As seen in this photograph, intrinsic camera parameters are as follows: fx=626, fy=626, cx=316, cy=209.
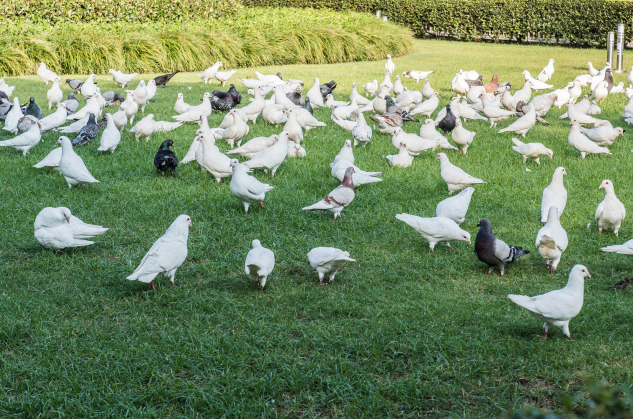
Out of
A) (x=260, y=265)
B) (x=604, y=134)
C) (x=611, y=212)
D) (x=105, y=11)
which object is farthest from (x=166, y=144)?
(x=105, y=11)

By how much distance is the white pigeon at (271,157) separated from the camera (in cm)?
860

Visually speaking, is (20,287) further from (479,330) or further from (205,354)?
(479,330)

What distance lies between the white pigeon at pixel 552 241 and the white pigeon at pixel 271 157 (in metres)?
3.97

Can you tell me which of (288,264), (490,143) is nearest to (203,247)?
(288,264)

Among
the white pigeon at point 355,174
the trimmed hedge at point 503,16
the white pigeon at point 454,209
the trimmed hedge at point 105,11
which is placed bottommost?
the trimmed hedge at point 503,16

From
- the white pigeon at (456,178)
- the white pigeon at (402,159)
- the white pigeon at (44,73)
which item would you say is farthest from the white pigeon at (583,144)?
the white pigeon at (44,73)

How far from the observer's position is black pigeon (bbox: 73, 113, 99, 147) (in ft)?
33.5

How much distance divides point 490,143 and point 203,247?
6.41 meters

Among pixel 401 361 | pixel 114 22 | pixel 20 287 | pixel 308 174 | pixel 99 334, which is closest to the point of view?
pixel 401 361

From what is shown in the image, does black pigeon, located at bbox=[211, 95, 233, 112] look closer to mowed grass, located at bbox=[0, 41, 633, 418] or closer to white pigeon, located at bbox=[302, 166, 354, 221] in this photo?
mowed grass, located at bbox=[0, 41, 633, 418]

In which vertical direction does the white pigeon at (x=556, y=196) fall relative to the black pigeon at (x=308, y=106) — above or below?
above

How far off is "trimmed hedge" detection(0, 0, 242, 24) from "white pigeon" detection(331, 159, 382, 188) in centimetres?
1656

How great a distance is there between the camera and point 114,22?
2280 centimetres

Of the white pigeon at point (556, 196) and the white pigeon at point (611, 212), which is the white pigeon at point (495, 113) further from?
the white pigeon at point (611, 212)
